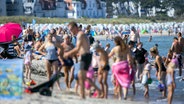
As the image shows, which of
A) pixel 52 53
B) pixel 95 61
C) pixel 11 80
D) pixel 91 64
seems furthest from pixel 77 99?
pixel 95 61

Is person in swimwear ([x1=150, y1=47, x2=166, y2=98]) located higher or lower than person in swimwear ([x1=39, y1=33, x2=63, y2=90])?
lower

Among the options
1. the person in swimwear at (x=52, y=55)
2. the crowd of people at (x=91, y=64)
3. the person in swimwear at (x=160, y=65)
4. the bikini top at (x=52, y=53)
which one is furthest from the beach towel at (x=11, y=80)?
the person in swimwear at (x=160, y=65)

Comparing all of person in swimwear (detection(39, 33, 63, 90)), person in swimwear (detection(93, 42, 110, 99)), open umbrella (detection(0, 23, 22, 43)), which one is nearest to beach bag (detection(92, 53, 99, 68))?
person in swimwear (detection(39, 33, 63, 90))

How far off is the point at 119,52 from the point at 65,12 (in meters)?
95.9

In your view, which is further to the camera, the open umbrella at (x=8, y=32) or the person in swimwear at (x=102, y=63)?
the open umbrella at (x=8, y=32)

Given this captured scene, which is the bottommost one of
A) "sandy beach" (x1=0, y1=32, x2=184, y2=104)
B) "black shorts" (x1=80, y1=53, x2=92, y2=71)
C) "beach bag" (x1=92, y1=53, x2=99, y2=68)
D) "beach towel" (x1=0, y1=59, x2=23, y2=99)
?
"sandy beach" (x1=0, y1=32, x2=184, y2=104)

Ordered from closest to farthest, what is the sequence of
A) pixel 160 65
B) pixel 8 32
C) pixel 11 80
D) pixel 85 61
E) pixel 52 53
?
1. pixel 11 80
2. pixel 85 61
3. pixel 52 53
4. pixel 160 65
5. pixel 8 32

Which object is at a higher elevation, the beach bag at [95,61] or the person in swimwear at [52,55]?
the person in swimwear at [52,55]

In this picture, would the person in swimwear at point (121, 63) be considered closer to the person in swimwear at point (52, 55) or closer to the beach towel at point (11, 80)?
the person in swimwear at point (52, 55)

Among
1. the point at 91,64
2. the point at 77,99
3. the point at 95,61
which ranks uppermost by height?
the point at 91,64

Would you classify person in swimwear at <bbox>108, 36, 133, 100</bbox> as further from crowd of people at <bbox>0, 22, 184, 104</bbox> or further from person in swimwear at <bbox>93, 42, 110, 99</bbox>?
person in swimwear at <bbox>93, 42, 110, 99</bbox>

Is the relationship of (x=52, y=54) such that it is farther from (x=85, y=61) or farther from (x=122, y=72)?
(x=85, y=61)

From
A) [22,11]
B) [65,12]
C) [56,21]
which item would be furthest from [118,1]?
[56,21]

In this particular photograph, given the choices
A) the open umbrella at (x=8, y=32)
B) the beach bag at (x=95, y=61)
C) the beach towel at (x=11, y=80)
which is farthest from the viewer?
the open umbrella at (x=8, y=32)
